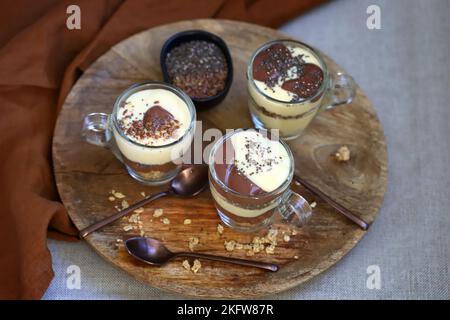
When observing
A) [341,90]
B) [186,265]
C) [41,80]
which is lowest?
[186,265]

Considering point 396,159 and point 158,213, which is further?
point 396,159

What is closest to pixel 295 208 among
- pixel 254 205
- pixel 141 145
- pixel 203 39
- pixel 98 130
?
pixel 254 205

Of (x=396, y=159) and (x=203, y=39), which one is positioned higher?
(x=203, y=39)

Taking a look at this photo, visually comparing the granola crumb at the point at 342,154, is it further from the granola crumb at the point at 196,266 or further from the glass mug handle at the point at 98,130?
the glass mug handle at the point at 98,130

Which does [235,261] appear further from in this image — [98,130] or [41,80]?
[41,80]

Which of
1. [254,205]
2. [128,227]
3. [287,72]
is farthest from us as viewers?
[287,72]

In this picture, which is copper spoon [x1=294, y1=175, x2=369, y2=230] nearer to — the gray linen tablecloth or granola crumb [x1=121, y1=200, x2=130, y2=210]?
the gray linen tablecloth

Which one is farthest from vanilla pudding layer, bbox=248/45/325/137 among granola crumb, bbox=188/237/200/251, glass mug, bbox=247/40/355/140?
granola crumb, bbox=188/237/200/251
